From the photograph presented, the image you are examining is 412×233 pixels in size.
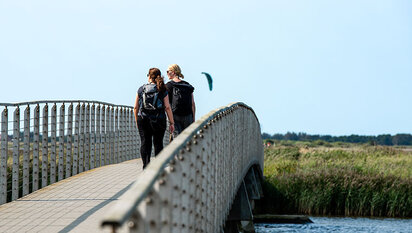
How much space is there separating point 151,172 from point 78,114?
1274 centimetres

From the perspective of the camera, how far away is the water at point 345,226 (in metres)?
23.6

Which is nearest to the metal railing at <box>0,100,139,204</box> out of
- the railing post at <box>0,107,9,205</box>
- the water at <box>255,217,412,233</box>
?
the railing post at <box>0,107,9,205</box>

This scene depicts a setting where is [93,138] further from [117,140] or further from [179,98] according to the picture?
[179,98]

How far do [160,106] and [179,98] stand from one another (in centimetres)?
100

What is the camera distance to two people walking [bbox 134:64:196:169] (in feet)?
35.2

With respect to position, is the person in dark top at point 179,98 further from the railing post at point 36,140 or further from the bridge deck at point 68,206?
the railing post at point 36,140

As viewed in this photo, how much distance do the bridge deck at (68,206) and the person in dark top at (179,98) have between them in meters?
1.57

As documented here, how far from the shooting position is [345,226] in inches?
960

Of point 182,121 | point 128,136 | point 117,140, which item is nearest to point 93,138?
point 117,140

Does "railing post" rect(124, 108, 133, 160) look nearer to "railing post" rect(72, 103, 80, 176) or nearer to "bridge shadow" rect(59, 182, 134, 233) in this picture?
"railing post" rect(72, 103, 80, 176)

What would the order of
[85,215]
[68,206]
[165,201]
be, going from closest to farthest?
[165,201] → [85,215] → [68,206]

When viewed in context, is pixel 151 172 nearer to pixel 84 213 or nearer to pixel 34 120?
pixel 84 213

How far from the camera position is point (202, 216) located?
709 centimetres

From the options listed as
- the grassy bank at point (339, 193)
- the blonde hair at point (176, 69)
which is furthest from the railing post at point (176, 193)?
the grassy bank at point (339, 193)
